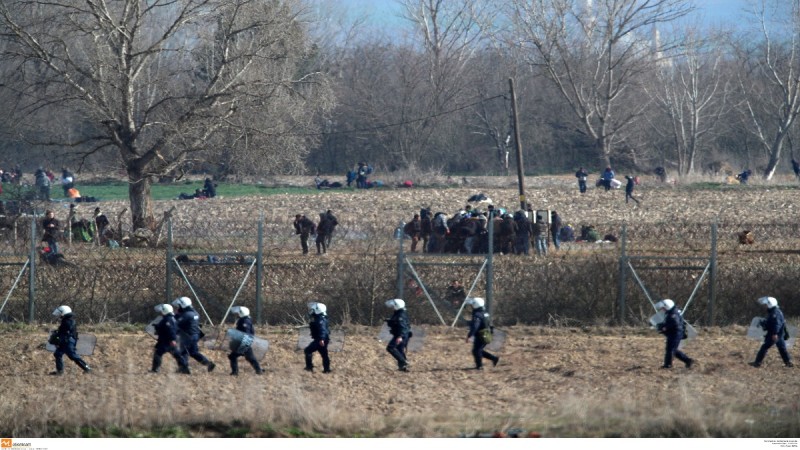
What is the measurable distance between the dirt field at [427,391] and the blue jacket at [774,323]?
23.3 inches

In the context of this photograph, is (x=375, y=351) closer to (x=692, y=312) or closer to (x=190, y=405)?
(x=190, y=405)

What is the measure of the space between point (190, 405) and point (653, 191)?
113ft

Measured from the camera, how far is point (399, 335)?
15648mm

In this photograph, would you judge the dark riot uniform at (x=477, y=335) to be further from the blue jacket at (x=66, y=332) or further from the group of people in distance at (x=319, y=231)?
the group of people in distance at (x=319, y=231)

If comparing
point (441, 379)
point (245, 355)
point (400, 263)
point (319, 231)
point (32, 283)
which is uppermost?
point (319, 231)

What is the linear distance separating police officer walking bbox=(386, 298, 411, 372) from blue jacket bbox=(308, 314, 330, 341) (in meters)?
1.01

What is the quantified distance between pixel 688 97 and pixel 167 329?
53.6m

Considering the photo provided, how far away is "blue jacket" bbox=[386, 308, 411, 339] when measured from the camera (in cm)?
1564

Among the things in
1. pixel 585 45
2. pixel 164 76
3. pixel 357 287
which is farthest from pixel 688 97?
pixel 357 287

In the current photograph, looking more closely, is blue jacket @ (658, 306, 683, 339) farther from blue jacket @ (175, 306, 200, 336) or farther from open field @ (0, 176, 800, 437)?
blue jacket @ (175, 306, 200, 336)

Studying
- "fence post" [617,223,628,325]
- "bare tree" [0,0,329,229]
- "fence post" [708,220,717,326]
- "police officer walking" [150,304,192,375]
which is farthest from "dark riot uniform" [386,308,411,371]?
"bare tree" [0,0,329,229]

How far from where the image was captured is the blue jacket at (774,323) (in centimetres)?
1533

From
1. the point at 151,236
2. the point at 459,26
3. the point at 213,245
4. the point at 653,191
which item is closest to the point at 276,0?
the point at 151,236

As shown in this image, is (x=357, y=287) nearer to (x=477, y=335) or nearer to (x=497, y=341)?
(x=497, y=341)
